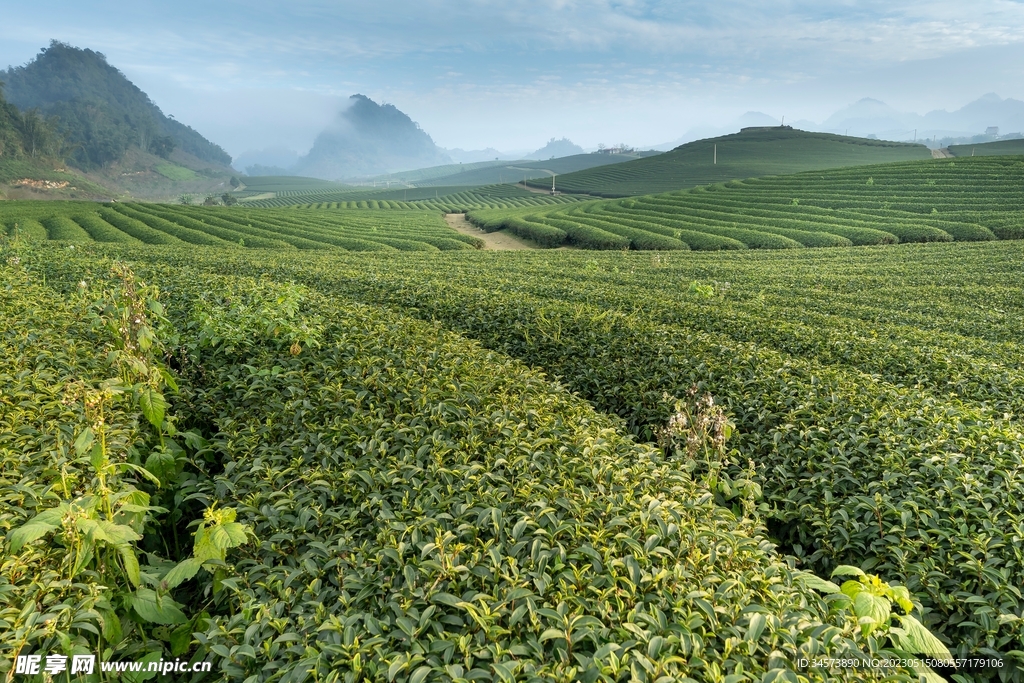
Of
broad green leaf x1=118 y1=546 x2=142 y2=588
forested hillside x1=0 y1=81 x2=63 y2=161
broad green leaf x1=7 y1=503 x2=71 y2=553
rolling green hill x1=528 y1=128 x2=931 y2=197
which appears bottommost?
broad green leaf x1=118 y1=546 x2=142 y2=588

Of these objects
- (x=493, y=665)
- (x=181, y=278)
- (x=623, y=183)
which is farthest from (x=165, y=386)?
(x=623, y=183)

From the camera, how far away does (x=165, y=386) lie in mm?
4910

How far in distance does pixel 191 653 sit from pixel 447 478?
1.67 meters

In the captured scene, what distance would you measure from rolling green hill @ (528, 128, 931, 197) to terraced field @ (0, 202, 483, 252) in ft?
156

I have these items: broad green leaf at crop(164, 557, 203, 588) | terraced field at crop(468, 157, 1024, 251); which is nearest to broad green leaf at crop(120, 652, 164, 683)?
broad green leaf at crop(164, 557, 203, 588)

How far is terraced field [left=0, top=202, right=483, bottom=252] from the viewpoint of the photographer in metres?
34.1

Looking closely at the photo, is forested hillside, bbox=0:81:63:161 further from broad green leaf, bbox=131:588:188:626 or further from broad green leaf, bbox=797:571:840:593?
broad green leaf, bbox=797:571:840:593

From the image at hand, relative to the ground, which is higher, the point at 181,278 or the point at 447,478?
the point at 181,278

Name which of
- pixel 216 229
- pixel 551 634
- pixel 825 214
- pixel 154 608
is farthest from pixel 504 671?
pixel 216 229

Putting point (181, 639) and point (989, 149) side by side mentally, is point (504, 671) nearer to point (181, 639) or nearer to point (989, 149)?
point (181, 639)

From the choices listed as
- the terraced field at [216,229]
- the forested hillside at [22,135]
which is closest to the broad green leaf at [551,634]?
the terraced field at [216,229]

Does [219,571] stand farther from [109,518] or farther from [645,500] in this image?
[645,500]

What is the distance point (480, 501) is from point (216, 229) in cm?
4290

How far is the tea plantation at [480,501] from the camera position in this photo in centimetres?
242
